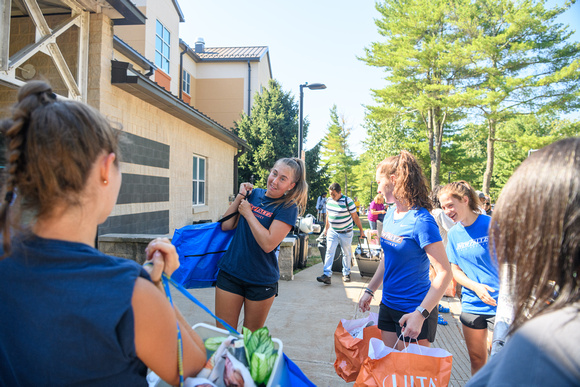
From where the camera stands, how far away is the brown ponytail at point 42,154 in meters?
0.94

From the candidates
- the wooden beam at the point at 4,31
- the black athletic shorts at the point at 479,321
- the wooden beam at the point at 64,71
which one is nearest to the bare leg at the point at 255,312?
the black athletic shorts at the point at 479,321

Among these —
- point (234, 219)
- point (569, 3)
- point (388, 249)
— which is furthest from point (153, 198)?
point (569, 3)

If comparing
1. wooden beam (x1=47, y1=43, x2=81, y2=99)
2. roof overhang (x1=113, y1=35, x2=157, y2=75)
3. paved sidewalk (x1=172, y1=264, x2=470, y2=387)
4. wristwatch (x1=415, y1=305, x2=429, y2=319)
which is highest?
roof overhang (x1=113, y1=35, x2=157, y2=75)

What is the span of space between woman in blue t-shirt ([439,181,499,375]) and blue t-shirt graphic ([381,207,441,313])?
50 cm

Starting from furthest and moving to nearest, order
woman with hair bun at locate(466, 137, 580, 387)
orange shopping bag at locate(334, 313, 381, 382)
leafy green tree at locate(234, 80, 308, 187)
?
leafy green tree at locate(234, 80, 308, 187)
orange shopping bag at locate(334, 313, 381, 382)
woman with hair bun at locate(466, 137, 580, 387)

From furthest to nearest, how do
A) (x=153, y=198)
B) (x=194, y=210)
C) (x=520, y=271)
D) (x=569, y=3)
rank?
1. (x=569, y=3)
2. (x=194, y=210)
3. (x=153, y=198)
4. (x=520, y=271)

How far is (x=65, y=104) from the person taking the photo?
100 cm

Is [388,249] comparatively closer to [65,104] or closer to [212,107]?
[65,104]

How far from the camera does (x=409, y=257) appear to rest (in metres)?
2.59

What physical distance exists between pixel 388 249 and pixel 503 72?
908 inches

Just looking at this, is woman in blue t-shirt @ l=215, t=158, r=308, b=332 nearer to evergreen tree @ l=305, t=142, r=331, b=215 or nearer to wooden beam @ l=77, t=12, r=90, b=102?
wooden beam @ l=77, t=12, r=90, b=102

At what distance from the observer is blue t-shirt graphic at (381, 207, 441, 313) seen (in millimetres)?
2506

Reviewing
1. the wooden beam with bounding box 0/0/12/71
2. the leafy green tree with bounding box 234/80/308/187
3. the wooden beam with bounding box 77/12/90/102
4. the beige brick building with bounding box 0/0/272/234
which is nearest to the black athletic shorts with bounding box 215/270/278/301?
the beige brick building with bounding box 0/0/272/234

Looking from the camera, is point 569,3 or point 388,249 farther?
point 569,3
